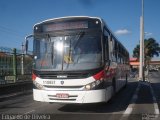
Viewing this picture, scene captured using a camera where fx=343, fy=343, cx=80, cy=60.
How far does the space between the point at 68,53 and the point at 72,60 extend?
0.99 ft

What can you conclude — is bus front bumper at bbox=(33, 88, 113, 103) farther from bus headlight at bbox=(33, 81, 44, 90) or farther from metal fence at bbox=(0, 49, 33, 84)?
metal fence at bbox=(0, 49, 33, 84)

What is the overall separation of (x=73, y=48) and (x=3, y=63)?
27.3ft

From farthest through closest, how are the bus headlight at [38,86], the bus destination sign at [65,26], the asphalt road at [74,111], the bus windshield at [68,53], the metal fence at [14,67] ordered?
the metal fence at [14,67], the bus destination sign at [65,26], the bus headlight at [38,86], the bus windshield at [68,53], the asphalt road at [74,111]

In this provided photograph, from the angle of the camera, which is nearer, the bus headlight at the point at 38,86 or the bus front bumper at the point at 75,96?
the bus front bumper at the point at 75,96

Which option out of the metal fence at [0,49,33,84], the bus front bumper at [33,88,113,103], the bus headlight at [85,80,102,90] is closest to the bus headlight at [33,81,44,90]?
the bus front bumper at [33,88,113,103]

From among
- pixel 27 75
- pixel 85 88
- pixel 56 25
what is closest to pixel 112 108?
pixel 85 88

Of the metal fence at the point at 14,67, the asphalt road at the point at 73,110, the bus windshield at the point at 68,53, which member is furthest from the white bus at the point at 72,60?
the metal fence at the point at 14,67

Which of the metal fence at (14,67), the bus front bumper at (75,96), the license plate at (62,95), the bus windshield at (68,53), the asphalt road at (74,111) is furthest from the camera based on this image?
the metal fence at (14,67)

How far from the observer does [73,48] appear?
39.5ft

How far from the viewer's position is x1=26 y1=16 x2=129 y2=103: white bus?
1169 centimetres

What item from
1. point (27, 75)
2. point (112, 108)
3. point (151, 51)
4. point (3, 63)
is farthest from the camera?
point (151, 51)

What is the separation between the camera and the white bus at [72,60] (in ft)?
38.3

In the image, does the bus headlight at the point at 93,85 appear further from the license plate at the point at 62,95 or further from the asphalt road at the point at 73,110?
the asphalt road at the point at 73,110

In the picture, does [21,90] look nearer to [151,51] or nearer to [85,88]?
[85,88]
